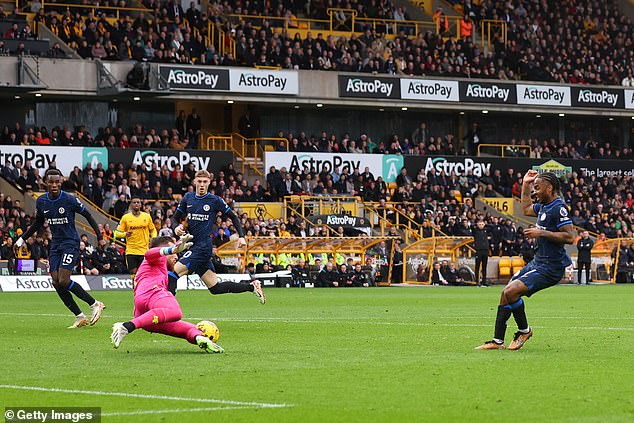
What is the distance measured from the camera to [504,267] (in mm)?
45281

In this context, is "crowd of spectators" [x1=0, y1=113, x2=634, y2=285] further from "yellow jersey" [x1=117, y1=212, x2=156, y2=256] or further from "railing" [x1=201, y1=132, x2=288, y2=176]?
"yellow jersey" [x1=117, y1=212, x2=156, y2=256]

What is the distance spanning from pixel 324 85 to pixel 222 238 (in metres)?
14.2

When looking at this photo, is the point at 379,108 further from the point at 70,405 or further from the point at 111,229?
the point at 70,405

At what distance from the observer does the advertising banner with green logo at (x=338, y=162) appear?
51.4 metres

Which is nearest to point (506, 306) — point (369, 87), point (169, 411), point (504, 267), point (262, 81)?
point (169, 411)

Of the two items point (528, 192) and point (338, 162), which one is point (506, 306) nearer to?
point (528, 192)

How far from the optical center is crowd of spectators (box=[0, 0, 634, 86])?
159 ft

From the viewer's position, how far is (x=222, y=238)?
40938 millimetres

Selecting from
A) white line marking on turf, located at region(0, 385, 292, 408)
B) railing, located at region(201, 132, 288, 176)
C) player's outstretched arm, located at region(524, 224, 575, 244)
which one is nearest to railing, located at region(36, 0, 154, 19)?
railing, located at region(201, 132, 288, 176)

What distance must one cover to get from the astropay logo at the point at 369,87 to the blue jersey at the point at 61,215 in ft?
118

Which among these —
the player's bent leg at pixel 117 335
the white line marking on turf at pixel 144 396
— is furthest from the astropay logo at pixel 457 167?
the white line marking on turf at pixel 144 396

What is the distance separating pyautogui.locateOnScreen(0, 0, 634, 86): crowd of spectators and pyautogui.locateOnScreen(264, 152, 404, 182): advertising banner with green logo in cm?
408

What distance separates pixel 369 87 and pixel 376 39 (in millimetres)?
3853

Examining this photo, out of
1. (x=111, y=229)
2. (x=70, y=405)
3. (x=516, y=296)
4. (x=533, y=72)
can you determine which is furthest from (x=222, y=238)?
(x=70, y=405)
